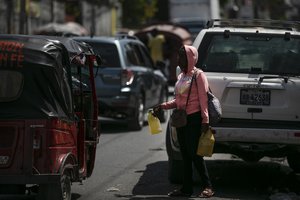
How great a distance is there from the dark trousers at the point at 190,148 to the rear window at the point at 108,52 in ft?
23.0

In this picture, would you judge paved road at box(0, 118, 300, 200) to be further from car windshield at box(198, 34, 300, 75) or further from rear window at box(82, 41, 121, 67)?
rear window at box(82, 41, 121, 67)

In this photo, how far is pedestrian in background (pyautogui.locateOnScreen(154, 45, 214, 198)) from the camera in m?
8.62

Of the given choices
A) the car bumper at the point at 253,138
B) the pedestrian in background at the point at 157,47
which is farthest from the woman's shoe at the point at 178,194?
the pedestrian in background at the point at 157,47

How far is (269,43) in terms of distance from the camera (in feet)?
31.9

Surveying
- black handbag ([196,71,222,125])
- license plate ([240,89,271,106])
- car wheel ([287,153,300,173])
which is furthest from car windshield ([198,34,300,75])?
car wheel ([287,153,300,173])

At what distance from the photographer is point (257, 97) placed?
9.17 metres

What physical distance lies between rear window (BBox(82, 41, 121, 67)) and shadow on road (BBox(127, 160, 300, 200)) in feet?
13.9

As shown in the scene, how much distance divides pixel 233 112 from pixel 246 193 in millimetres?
1020

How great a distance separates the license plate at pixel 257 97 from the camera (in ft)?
30.1

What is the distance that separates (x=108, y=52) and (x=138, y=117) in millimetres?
1578

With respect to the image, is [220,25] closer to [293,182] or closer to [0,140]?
[293,182]

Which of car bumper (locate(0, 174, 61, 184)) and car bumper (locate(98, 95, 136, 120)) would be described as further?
car bumper (locate(98, 95, 136, 120))

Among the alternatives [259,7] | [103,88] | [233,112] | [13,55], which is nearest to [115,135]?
[103,88]

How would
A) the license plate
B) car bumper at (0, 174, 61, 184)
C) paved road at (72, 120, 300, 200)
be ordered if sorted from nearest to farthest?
car bumper at (0, 174, 61, 184), the license plate, paved road at (72, 120, 300, 200)
